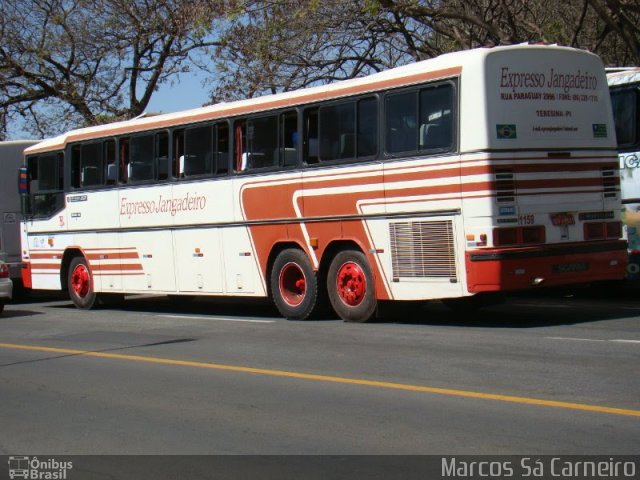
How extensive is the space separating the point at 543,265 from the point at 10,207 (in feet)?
48.2

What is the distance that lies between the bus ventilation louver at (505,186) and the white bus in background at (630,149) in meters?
4.01

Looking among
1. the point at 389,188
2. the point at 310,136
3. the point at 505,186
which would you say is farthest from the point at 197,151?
the point at 505,186

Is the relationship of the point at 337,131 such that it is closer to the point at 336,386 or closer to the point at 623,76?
the point at 623,76

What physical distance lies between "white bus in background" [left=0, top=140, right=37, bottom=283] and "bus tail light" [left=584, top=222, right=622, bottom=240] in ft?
46.4

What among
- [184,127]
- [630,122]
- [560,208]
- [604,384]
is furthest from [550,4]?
[604,384]

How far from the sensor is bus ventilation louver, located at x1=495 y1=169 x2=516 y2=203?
12008 mm

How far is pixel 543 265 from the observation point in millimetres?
12352

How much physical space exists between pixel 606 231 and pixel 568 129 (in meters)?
1.50

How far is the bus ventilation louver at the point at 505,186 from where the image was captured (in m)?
12.0

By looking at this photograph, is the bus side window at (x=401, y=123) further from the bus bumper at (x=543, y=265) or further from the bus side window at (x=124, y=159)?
the bus side window at (x=124, y=159)

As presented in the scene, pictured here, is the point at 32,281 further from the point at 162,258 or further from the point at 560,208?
the point at 560,208

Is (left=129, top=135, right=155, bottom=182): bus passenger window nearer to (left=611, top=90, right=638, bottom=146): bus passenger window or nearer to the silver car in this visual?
the silver car

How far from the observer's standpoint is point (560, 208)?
12.7 metres

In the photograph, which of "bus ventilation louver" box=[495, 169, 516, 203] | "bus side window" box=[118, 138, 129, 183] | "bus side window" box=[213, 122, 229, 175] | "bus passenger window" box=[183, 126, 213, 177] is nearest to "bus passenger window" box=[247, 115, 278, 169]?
"bus side window" box=[213, 122, 229, 175]
